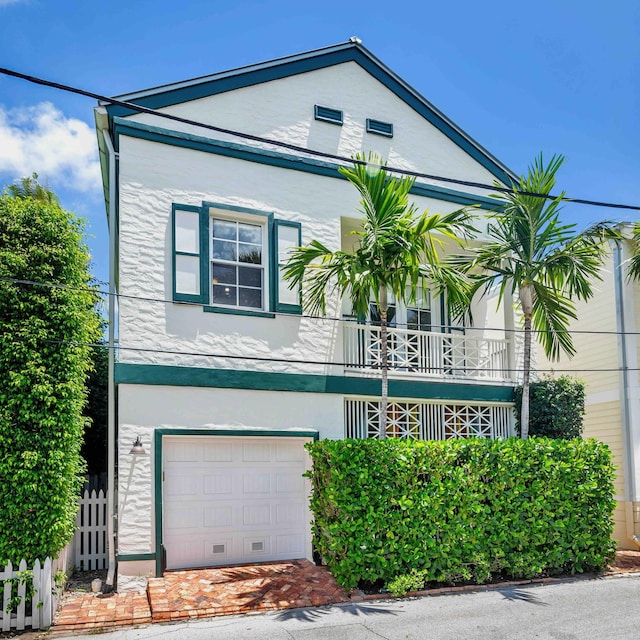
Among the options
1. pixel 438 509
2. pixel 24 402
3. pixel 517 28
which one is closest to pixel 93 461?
pixel 24 402

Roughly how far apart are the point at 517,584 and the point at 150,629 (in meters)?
5.59

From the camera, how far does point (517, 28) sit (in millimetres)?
11352

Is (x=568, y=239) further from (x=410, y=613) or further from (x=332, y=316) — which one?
(x=410, y=613)

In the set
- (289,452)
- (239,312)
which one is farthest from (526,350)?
(239,312)

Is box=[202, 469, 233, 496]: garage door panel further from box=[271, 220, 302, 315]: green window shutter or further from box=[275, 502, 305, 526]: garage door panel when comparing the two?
box=[271, 220, 302, 315]: green window shutter

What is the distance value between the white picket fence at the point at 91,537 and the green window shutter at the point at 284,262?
14.1ft

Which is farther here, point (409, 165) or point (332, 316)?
point (409, 165)

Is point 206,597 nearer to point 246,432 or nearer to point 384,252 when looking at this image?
point 246,432

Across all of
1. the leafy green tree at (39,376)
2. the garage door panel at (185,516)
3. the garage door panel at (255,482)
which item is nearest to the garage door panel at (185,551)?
the garage door panel at (185,516)

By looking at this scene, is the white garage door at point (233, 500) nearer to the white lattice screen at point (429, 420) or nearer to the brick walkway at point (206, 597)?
the brick walkway at point (206, 597)

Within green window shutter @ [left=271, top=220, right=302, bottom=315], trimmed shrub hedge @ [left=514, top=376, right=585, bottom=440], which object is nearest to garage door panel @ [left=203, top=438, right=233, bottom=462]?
green window shutter @ [left=271, top=220, right=302, bottom=315]

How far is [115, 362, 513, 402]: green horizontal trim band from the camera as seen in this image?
10.6 metres

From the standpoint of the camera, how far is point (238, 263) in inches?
467

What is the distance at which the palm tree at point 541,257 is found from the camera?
1198cm
